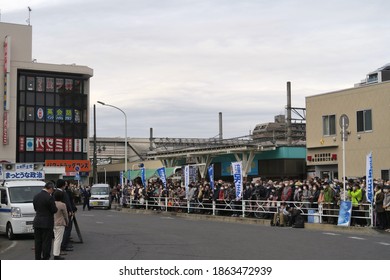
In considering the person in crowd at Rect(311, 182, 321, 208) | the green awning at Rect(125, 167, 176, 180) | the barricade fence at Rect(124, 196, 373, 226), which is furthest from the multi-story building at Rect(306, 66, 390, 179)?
the green awning at Rect(125, 167, 176, 180)

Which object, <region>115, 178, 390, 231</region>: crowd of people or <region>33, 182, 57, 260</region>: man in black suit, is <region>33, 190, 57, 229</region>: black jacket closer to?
<region>33, 182, 57, 260</region>: man in black suit

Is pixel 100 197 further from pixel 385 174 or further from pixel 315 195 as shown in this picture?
pixel 315 195

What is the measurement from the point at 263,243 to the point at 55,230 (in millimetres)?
6155

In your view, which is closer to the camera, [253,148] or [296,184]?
[296,184]

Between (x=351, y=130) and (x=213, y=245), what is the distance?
2138cm

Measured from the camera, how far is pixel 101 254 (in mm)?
14148

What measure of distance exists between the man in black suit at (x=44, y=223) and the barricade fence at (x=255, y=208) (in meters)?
12.8

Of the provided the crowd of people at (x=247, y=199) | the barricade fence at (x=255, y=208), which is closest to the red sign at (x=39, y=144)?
the barricade fence at (x=255, y=208)

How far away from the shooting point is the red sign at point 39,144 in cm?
7175

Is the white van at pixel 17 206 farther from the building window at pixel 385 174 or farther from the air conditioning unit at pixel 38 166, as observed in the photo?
the building window at pixel 385 174

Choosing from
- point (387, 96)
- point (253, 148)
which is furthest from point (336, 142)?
point (253, 148)

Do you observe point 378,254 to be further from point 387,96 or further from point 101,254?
point 387,96

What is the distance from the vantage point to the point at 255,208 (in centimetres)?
2720

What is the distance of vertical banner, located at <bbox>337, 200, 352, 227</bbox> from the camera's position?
21.9m
